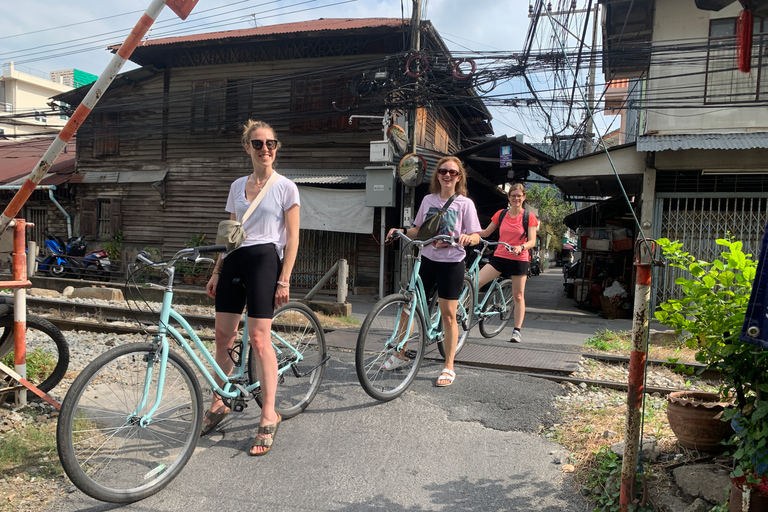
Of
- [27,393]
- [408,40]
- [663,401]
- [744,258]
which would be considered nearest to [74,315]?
[27,393]

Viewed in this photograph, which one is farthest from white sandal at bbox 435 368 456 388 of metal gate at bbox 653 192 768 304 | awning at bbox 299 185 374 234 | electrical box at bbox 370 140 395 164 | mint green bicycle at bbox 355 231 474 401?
awning at bbox 299 185 374 234

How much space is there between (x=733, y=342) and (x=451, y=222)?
242cm

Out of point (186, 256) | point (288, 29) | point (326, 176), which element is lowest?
point (186, 256)

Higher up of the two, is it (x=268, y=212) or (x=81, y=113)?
(x=81, y=113)

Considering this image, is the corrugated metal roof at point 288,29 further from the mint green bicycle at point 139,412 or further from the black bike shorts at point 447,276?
the mint green bicycle at point 139,412

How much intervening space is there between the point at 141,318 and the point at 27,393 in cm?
374

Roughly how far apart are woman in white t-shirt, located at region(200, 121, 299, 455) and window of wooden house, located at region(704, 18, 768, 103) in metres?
10.1

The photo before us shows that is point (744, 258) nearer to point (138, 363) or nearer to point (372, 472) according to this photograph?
point (372, 472)

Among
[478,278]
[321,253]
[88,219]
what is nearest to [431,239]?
[478,278]

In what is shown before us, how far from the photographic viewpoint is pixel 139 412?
2.47m

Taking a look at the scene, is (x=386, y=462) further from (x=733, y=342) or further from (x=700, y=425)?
(x=733, y=342)

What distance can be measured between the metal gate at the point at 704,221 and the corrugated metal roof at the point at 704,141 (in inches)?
43.2

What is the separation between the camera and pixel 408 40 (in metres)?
12.7

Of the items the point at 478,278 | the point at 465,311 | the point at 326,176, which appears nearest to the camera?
the point at 465,311
